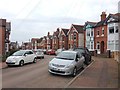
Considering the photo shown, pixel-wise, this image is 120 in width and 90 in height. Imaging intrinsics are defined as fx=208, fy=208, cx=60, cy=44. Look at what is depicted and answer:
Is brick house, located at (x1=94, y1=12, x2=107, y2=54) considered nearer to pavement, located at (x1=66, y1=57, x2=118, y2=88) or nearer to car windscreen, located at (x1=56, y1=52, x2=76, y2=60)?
pavement, located at (x1=66, y1=57, x2=118, y2=88)

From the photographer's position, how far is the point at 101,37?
136ft

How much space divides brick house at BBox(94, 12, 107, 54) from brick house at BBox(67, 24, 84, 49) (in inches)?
402

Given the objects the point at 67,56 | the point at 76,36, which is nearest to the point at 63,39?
the point at 76,36

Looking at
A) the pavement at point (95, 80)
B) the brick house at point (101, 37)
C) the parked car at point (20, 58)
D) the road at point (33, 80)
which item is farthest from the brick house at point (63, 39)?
the road at point (33, 80)

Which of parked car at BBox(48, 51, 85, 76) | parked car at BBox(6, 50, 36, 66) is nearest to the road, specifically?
parked car at BBox(48, 51, 85, 76)

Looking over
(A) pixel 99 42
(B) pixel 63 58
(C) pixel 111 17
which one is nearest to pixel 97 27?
(A) pixel 99 42

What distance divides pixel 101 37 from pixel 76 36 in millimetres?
13521

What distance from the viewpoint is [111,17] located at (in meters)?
37.5

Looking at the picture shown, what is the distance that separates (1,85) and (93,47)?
36.1 m

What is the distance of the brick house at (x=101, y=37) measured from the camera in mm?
40312

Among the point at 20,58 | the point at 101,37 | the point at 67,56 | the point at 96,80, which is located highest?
the point at 101,37

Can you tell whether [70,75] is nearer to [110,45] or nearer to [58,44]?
[110,45]

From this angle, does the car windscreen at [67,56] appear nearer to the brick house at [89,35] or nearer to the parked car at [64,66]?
the parked car at [64,66]

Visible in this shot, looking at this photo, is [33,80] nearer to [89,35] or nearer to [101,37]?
[101,37]
